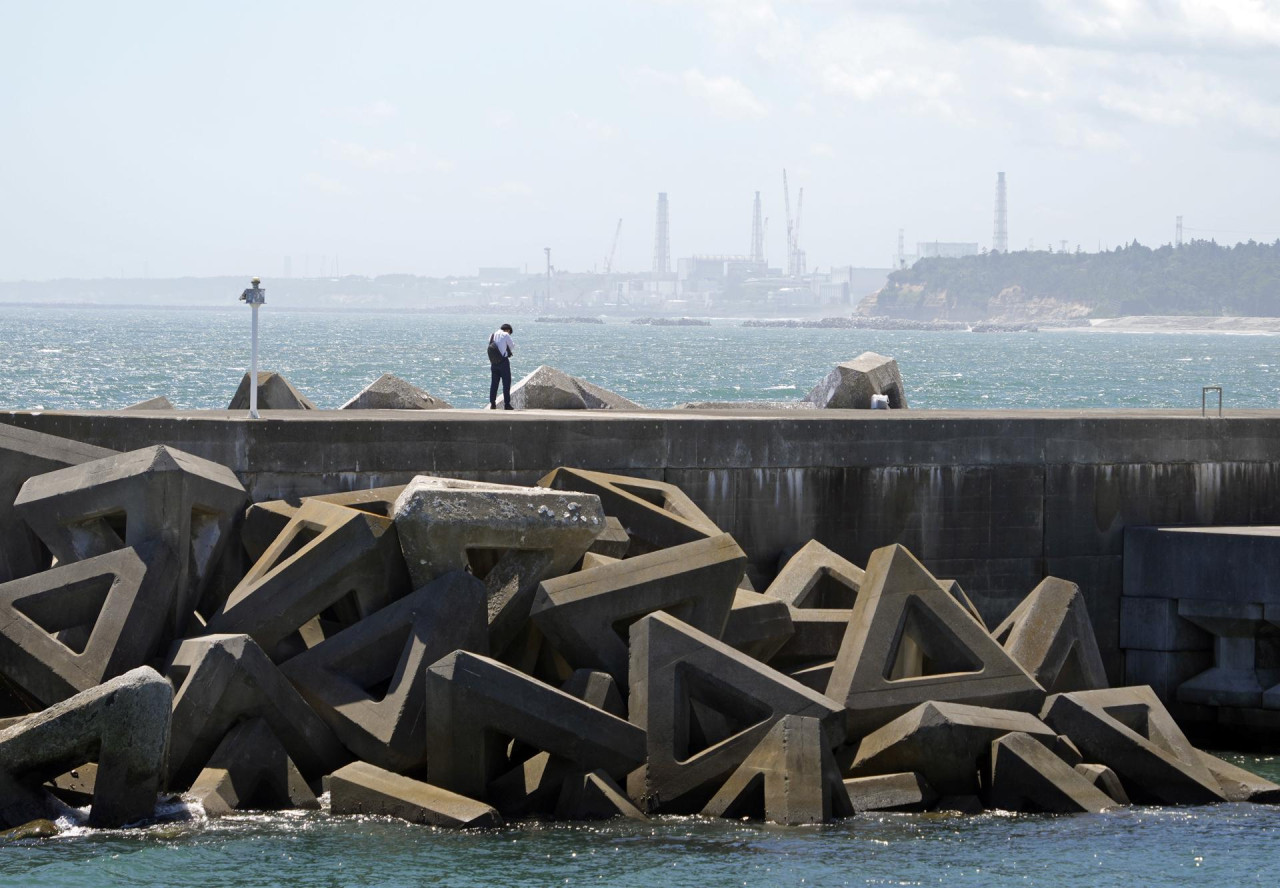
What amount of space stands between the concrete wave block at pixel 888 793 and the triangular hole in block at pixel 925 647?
92 centimetres

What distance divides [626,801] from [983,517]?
583 cm

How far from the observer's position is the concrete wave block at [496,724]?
959 cm

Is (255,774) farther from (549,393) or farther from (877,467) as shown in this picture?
(549,393)

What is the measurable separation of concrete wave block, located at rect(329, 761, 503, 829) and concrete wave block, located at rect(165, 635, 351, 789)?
0.43m

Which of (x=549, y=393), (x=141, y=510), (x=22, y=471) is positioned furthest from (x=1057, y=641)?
(x=22, y=471)

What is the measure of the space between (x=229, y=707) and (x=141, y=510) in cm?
164

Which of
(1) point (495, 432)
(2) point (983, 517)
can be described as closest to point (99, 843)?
(1) point (495, 432)

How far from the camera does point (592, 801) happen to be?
9586 mm

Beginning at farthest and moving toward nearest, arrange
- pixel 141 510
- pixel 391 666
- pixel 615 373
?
pixel 615 373, pixel 141 510, pixel 391 666

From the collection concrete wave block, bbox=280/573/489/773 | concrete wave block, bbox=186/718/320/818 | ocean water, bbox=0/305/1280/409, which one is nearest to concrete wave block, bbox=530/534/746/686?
concrete wave block, bbox=280/573/489/773

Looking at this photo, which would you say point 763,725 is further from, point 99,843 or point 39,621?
point 39,621

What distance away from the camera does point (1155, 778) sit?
10820 mm

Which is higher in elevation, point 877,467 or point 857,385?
point 857,385

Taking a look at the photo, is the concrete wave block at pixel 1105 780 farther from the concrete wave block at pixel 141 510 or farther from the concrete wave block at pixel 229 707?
the concrete wave block at pixel 141 510
